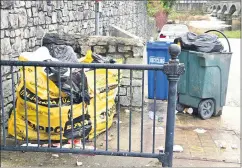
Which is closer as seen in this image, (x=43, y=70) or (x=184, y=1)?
(x=43, y=70)

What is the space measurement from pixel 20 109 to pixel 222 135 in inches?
99.4

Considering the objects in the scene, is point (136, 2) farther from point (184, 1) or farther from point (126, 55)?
point (184, 1)

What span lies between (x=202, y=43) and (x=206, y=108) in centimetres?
96

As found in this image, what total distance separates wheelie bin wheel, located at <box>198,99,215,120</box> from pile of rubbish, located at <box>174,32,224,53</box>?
764 millimetres

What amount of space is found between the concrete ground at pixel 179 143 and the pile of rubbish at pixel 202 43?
103 centimetres

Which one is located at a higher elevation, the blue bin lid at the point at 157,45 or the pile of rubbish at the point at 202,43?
the pile of rubbish at the point at 202,43

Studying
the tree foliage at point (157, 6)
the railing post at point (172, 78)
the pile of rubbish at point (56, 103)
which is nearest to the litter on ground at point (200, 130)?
the pile of rubbish at point (56, 103)

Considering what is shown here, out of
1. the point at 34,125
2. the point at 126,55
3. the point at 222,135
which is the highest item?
the point at 126,55

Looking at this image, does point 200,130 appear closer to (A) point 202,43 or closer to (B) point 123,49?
(A) point 202,43

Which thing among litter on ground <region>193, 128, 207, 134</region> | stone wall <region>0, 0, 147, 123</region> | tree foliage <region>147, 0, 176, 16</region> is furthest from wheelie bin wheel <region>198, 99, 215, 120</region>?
tree foliage <region>147, 0, 176, 16</region>

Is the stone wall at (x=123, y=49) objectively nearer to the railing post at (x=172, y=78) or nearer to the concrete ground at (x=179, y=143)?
the concrete ground at (x=179, y=143)

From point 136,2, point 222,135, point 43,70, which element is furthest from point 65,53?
point 136,2

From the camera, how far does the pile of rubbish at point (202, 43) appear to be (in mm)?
5488

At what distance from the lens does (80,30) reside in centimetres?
732
